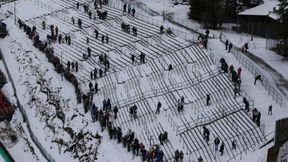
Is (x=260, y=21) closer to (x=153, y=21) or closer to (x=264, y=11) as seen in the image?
(x=264, y=11)

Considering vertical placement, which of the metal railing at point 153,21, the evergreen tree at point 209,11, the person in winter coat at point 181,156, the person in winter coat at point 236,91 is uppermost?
the evergreen tree at point 209,11

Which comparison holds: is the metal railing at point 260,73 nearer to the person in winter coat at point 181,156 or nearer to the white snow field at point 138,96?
the white snow field at point 138,96

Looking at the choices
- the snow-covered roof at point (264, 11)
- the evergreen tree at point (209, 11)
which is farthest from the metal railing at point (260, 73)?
the evergreen tree at point (209, 11)

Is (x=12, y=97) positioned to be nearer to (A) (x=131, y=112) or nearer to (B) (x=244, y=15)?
(A) (x=131, y=112)

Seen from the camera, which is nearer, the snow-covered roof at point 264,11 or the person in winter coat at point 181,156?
the person in winter coat at point 181,156

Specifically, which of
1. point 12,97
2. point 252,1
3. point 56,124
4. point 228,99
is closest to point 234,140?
point 228,99

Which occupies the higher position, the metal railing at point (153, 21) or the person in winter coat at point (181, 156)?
the metal railing at point (153, 21)
